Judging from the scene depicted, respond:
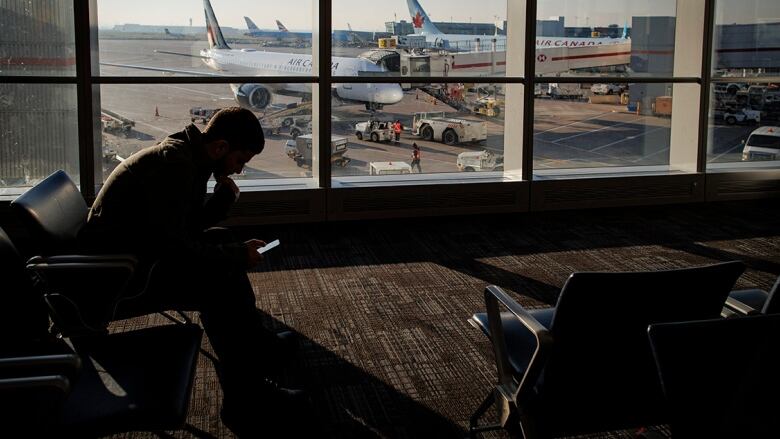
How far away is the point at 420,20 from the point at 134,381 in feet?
16.2

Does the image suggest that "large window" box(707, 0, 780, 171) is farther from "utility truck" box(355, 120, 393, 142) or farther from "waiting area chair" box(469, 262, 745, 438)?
"waiting area chair" box(469, 262, 745, 438)

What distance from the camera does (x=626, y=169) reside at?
23.2 feet

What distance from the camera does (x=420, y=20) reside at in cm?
647

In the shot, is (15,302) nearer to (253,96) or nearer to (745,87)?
(253,96)

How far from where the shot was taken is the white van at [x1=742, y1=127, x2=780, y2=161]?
731 cm

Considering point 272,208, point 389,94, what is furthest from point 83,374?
point 389,94

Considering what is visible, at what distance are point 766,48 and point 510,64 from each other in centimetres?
241

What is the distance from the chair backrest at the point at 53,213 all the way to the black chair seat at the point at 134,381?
0.51 metres

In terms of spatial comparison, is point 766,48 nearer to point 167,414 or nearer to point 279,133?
point 279,133

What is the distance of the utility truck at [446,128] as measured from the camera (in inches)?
258

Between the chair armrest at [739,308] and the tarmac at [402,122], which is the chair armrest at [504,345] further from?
the tarmac at [402,122]

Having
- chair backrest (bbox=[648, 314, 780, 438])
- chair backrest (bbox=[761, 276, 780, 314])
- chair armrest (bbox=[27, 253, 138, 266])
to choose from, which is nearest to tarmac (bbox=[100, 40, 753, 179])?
chair armrest (bbox=[27, 253, 138, 266])

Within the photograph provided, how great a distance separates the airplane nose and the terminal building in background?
7.27 feet

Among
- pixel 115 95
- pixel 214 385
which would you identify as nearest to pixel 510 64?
pixel 115 95
